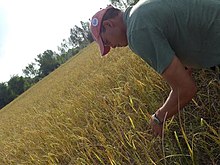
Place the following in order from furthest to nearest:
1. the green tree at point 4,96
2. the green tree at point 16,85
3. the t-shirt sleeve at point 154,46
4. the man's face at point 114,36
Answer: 1. the green tree at point 16,85
2. the green tree at point 4,96
3. the man's face at point 114,36
4. the t-shirt sleeve at point 154,46

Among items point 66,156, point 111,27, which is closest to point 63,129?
point 66,156

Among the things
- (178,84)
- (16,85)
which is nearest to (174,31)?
(178,84)

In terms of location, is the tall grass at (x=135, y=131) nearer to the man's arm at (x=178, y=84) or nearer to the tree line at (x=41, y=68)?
the man's arm at (x=178, y=84)

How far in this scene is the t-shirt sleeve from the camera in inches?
74.4

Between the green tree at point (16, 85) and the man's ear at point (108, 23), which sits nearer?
the man's ear at point (108, 23)

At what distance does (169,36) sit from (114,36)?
1.16ft

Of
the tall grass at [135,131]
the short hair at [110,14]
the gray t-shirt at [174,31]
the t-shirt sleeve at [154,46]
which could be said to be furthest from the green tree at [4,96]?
the t-shirt sleeve at [154,46]

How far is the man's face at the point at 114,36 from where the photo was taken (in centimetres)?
218

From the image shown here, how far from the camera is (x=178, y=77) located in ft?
6.20

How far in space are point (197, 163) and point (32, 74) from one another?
7528 centimetres

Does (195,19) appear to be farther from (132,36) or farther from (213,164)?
(213,164)

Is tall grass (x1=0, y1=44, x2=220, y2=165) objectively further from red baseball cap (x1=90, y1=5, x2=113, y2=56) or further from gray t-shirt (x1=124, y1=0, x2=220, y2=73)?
red baseball cap (x1=90, y1=5, x2=113, y2=56)

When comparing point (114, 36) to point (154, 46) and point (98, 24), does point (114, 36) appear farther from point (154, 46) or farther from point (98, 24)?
point (154, 46)

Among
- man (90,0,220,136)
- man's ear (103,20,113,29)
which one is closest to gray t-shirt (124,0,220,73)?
man (90,0,220,136)
